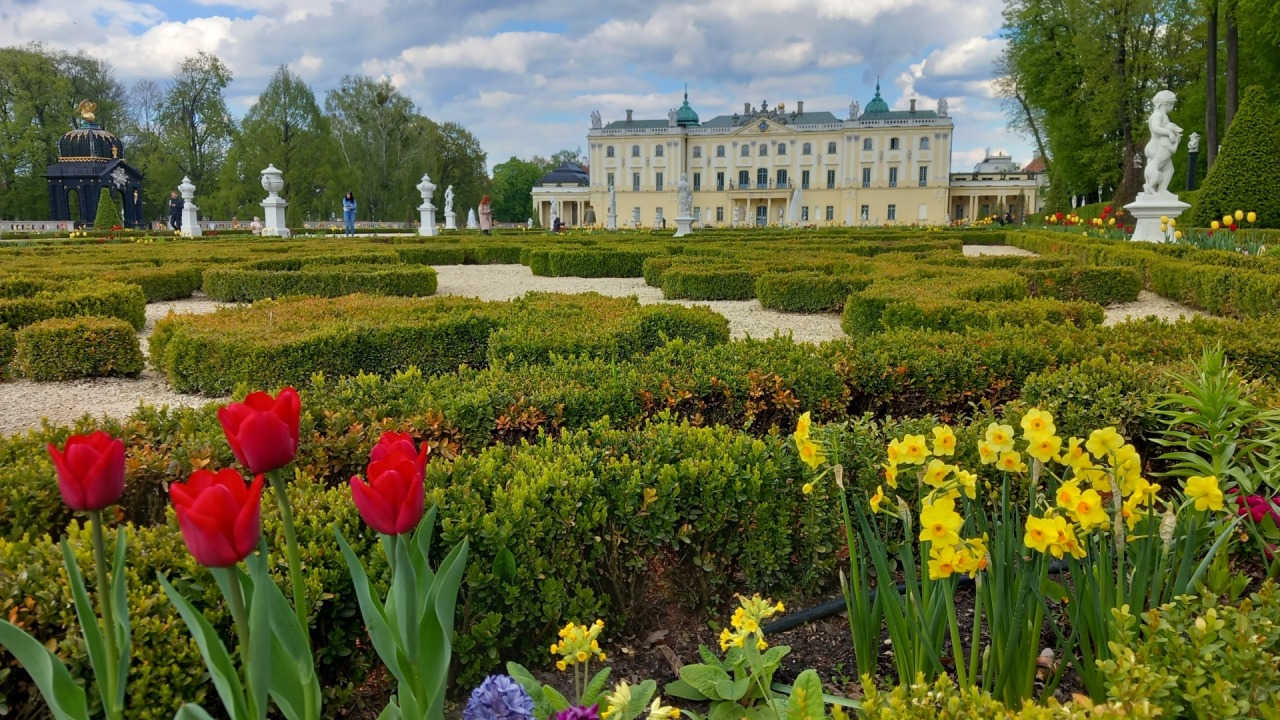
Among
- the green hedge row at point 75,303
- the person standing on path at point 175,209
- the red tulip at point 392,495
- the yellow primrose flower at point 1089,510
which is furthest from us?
the person standing on path at point 175,209

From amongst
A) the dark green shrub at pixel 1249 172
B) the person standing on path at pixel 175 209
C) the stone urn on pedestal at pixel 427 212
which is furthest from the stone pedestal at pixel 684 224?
the person standing on path at pixel 175 209

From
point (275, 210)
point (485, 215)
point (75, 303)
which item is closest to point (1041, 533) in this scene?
point (75, 303)

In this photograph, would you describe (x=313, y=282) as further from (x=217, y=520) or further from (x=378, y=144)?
(x=378, y=144)

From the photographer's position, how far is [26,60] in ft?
127

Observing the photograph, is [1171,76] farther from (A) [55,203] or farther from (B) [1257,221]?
(A) [55,203]

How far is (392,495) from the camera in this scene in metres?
1.12

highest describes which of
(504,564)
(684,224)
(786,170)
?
(786,170)

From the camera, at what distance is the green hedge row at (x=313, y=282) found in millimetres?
9555

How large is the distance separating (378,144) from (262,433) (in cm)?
4541

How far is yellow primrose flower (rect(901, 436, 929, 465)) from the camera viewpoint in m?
1.57

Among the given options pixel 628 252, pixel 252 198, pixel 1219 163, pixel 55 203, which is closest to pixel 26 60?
pixel 55 203

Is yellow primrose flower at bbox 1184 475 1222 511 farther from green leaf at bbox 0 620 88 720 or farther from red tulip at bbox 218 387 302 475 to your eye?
green leaf at bbox 0 620 88 720

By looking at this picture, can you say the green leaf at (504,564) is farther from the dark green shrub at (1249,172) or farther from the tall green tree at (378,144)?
the tall green tree at (378,144)

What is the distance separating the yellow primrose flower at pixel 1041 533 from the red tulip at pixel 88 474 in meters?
1.49
